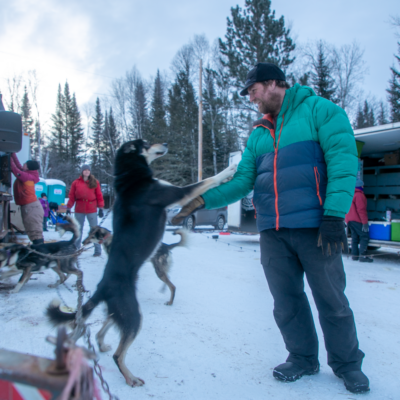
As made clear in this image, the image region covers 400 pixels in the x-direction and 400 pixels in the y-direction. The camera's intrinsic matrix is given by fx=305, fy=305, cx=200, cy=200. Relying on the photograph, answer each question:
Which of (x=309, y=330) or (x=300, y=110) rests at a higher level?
(x=300, y=110)

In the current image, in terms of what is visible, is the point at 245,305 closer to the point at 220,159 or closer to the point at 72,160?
the point at 220,159

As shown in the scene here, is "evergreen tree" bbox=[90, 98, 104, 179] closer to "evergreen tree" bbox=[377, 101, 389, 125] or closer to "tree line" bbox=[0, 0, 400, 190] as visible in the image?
"tree line" bbox=[0, 0, 400, 190]

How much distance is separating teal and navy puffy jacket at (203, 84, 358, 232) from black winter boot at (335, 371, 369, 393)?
3.02 ft

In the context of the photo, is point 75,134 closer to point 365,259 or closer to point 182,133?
point 182,133

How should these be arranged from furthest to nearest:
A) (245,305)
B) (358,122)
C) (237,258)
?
(358,122), (237,258), (245,305)

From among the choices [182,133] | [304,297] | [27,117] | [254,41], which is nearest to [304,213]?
[304,297]

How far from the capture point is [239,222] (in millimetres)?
9594

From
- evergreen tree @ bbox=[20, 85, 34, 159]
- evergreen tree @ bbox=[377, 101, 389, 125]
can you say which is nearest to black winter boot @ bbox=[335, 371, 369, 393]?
evergreen tree @ bbox=[20, 85, 34, 159]

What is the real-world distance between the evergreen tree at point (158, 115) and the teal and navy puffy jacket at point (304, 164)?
21627 millimetres

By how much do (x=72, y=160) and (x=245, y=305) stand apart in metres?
38.8

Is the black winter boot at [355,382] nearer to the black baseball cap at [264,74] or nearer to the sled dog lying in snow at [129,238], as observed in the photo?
the sled dog lying in snow at [129,238]

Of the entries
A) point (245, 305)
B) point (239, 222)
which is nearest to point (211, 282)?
point (245, 305)

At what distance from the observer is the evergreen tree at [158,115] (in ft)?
77.7

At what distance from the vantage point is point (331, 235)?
1.79 m
